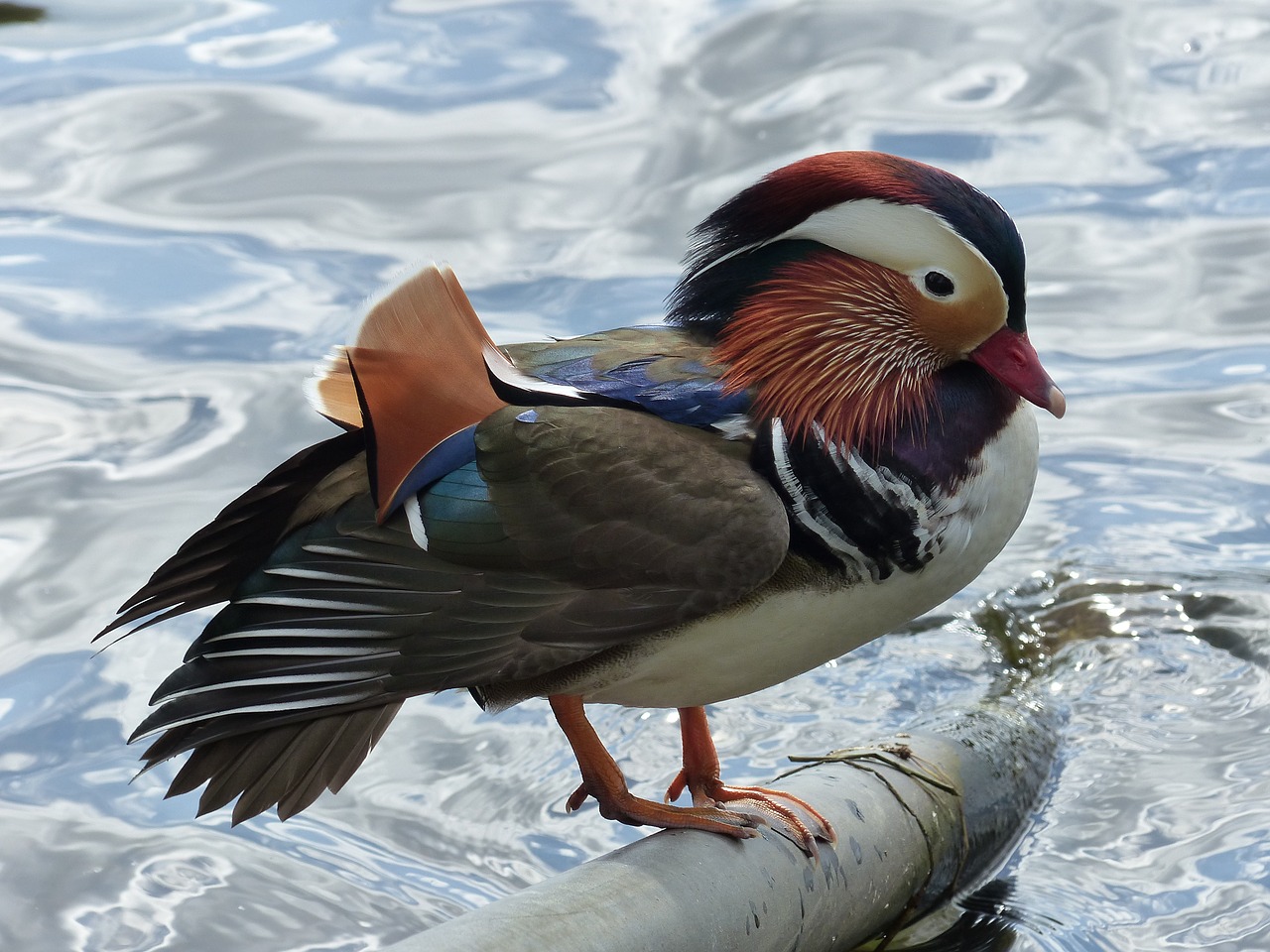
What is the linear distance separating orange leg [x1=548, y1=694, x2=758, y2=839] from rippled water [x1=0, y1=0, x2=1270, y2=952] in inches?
31.8

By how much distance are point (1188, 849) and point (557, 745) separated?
1.60 m

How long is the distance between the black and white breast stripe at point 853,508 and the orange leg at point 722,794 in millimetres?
498

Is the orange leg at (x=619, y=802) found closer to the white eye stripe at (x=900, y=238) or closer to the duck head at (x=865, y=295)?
the duck head at (x=865, y=295)

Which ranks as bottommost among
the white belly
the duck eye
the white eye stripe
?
the white belly

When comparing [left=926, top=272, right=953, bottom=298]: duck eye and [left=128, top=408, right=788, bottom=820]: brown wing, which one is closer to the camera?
[left=128, top=408, right=788, bottom=820]: brown wing

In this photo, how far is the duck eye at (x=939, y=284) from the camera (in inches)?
107

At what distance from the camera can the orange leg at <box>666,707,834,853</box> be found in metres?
2.84

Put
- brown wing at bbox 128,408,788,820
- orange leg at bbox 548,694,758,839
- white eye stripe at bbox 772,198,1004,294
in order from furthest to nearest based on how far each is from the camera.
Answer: orange leg at bbox 548,694,758,839 < white eye stripe at bbox 772,198,1004,294 < brown wing at bbox 128,408,788,820

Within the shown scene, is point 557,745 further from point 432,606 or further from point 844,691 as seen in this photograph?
point 432,606

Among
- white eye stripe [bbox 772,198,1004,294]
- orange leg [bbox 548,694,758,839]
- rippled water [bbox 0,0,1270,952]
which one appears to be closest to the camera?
white eye stripe [bbox 772,198,1004,294]

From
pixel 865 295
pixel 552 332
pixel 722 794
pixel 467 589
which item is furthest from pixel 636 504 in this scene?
pixel 552 332

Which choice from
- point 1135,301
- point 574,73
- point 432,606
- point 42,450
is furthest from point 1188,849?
point 574,73

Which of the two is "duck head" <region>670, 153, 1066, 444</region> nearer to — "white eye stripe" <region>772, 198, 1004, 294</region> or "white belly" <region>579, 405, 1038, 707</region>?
"white eye stripe" <region>772, 198, 1004, 294</region>

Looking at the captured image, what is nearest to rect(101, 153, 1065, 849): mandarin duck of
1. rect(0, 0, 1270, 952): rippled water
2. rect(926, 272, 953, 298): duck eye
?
rect(926, 272, 953, 298): duck eye
